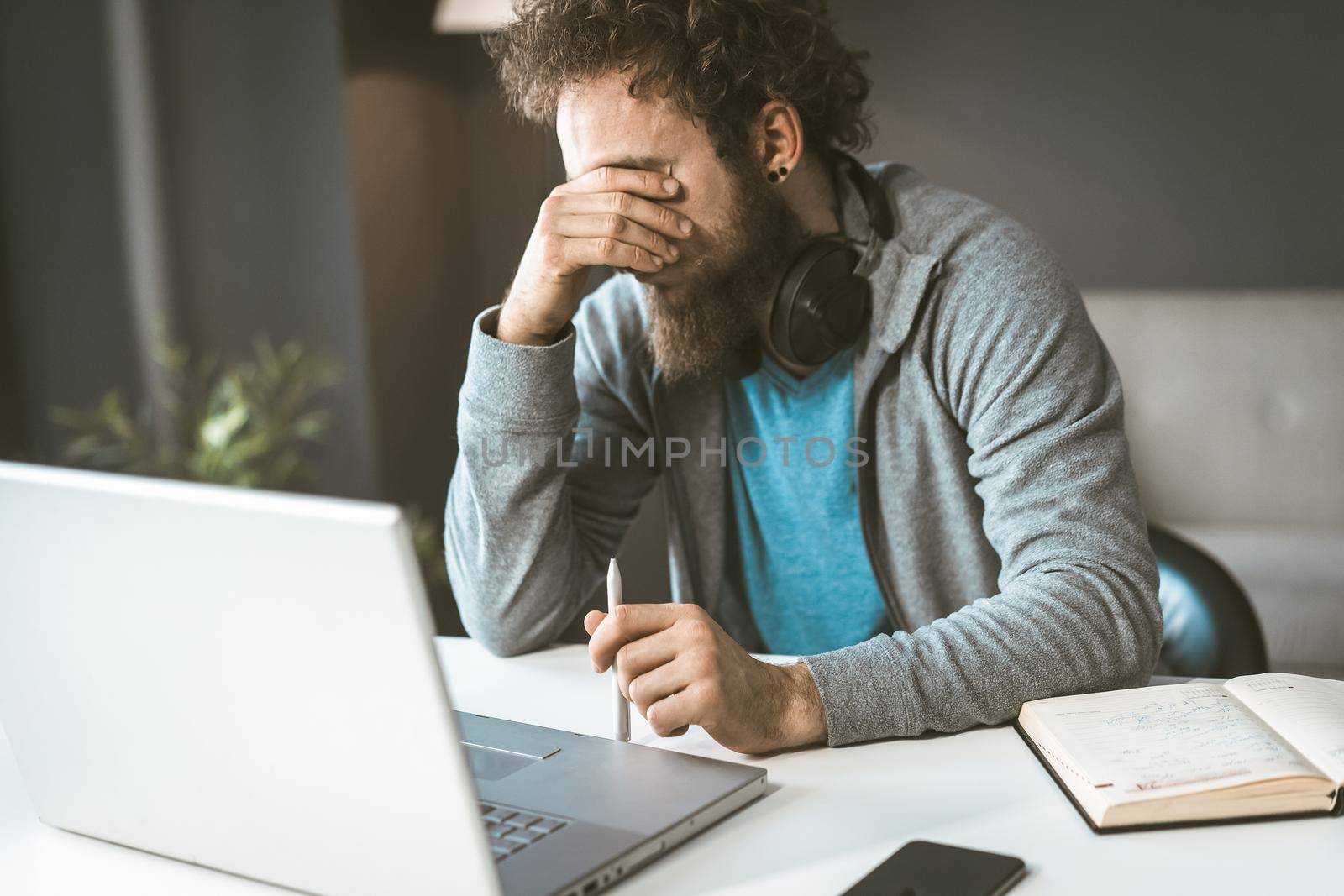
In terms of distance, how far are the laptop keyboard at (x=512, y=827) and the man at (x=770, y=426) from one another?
0.15 metres

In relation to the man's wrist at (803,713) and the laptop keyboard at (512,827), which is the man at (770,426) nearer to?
the man's wrist at (803,713)

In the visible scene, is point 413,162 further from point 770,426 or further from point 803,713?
point 803,713

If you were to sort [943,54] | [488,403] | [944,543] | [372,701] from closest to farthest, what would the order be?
[372,701], [488,403], [944,543], [943,54]

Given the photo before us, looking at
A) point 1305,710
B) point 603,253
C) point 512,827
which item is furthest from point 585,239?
point 1305,710

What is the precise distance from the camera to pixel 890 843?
0.75m

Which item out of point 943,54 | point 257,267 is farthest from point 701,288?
point 257,267

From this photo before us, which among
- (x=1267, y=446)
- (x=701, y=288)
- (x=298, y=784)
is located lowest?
(x=1267, y=446)

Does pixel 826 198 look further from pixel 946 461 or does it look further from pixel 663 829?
pixel 663 829

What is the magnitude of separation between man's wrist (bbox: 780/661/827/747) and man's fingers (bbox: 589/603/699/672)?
0.33 feet

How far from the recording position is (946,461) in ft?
4.34

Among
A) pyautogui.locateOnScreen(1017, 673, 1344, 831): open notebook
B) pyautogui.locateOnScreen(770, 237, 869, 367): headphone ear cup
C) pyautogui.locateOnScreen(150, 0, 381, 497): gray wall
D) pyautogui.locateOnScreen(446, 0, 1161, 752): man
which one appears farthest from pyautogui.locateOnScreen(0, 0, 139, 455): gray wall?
pyautogui.locateOnScreen(1017, 673, 1344, 831): open notebook

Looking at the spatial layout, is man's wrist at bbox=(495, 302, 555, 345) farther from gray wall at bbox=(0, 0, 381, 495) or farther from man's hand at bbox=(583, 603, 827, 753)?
gray wall at bbox=(0, 0, 381, 495)

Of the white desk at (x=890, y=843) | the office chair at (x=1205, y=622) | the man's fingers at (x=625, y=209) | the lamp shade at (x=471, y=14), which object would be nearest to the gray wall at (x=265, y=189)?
the lamp shade at (x=471, y=14)

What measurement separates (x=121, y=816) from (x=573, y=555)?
667 millimetres
